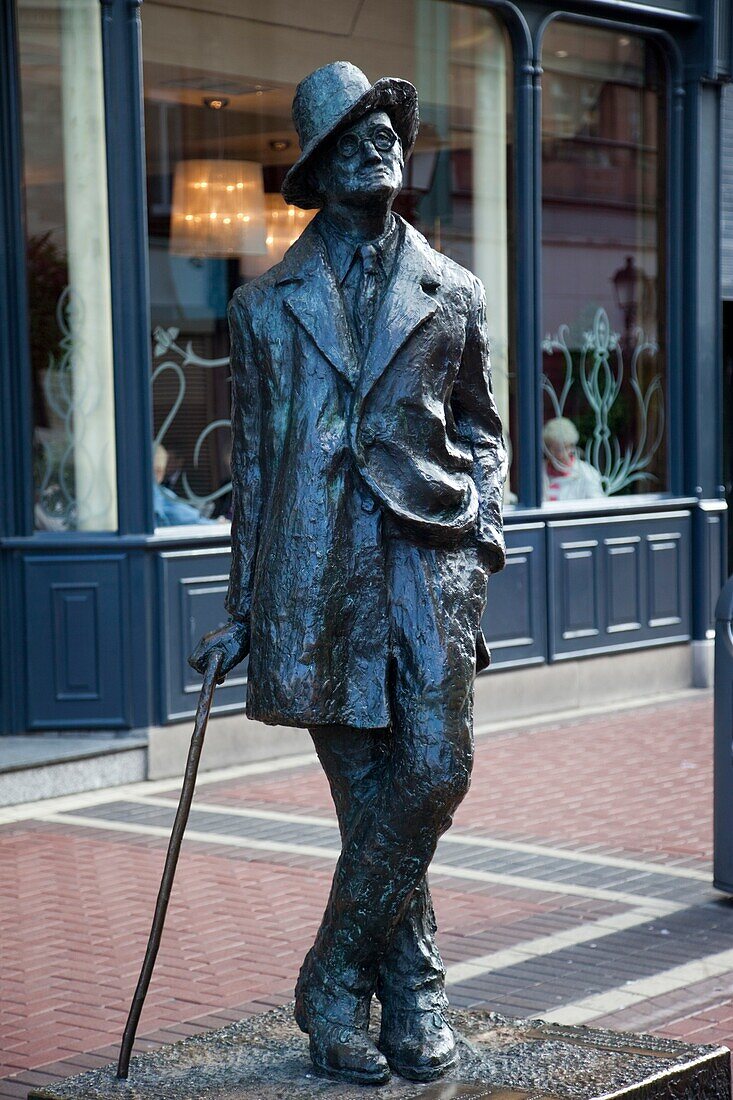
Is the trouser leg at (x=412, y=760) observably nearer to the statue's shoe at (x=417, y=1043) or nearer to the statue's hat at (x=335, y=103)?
the statue's shoe at (x=417, y=1043)

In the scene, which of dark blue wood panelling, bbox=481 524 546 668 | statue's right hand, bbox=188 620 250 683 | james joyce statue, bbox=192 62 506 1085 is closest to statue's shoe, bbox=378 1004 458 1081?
james joyce statue, bbox=192 62 506 1085

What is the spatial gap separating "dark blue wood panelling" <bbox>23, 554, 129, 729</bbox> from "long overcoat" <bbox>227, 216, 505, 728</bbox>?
206 inches

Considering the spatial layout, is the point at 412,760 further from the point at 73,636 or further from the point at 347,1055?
the point at 73,636

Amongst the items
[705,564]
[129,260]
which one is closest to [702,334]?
[705,564]

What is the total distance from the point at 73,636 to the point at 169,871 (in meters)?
5.32

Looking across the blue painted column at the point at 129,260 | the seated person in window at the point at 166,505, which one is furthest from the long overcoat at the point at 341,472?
the seated person in window at the point at 166,505

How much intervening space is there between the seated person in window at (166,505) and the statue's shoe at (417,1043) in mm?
5751

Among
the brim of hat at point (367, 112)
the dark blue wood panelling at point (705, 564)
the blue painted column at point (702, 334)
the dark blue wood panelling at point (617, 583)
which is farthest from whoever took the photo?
the dark blue wood panelling at point (705, 564)

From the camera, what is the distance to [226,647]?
411 cm

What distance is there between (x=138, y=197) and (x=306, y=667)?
227 inches

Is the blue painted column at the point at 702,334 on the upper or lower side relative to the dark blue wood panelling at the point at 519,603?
upper

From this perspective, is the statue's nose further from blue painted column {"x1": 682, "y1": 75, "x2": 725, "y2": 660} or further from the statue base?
blue painted column {"x1": 682, "y1": 75, "x2": 725, "y2": 660}

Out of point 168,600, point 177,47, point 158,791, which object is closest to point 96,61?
point 177,47

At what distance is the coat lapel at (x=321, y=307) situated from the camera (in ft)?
12.9
